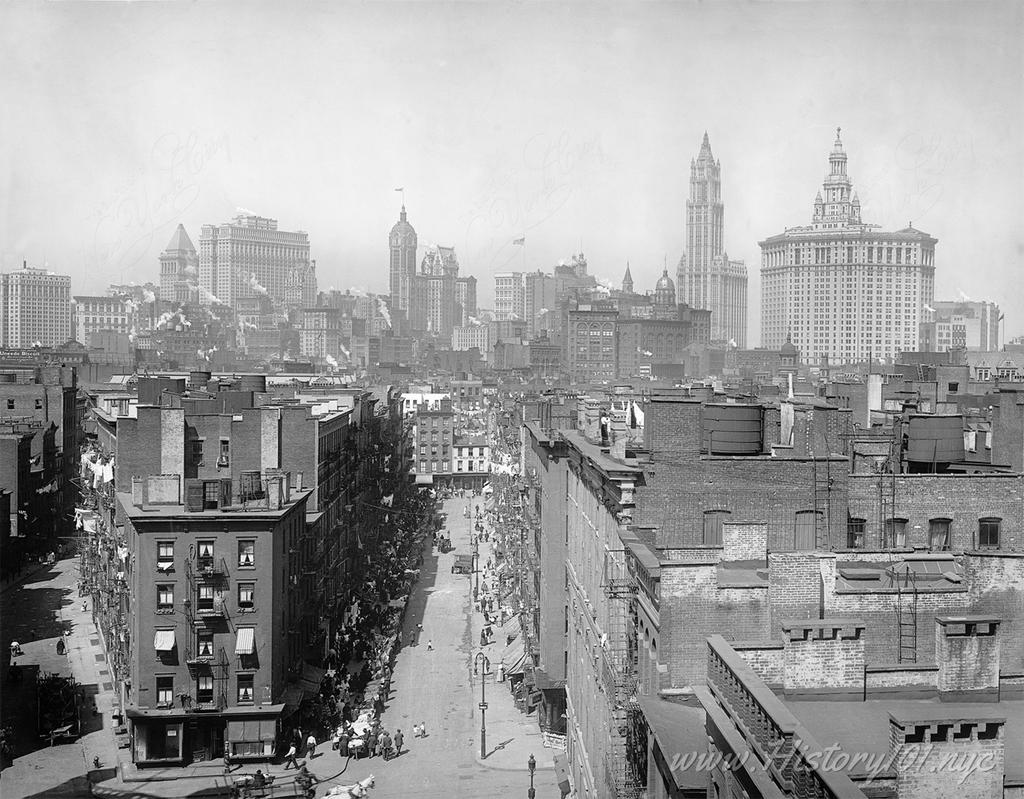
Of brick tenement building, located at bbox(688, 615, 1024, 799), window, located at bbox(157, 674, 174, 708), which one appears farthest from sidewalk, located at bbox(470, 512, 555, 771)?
brick tenement building, located at bbox(688, 615, 1024, 799)

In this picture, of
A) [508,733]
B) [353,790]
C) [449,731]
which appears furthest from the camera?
[449,731]

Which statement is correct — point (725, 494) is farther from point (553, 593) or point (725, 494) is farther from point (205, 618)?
point (205, 618)

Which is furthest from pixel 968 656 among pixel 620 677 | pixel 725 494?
pixel 620 677

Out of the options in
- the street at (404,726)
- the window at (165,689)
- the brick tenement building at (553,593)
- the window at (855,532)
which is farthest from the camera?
the brick tenement building at (553,593)

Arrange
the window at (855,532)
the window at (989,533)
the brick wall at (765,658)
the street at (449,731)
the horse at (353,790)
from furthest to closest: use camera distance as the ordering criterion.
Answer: the street at (449,731) → the horse at (353,790) → the window at (989,533) → the window at (855,532) → the brick wall at (765,658)

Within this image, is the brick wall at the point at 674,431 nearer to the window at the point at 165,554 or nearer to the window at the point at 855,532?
the window at the point at 855,532

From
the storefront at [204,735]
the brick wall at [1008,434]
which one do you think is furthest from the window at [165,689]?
the brick wall at [1008,434]
